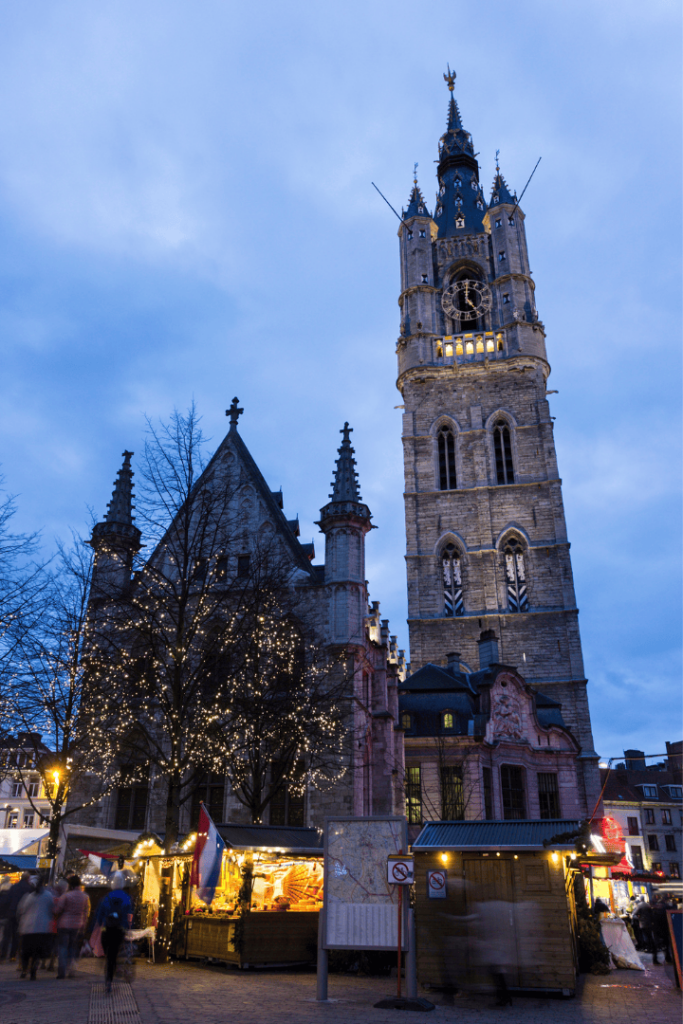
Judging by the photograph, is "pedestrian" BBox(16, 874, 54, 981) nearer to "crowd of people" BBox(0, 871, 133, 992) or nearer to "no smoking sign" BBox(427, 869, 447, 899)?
"crowd of people" BBox(0, 871, 133, 992)

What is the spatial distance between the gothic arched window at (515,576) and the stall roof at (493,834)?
39040mm

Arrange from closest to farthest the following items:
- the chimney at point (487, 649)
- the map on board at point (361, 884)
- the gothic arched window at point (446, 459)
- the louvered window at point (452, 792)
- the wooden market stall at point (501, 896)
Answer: the map on board at point (361, 884), the wooden market stall at point (501, 896), the louvered window at point (452, 792), the chimney at point (487, 649), the gothic arched window at point (446, 459)

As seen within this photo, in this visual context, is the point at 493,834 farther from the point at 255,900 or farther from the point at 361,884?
the point at 255,900

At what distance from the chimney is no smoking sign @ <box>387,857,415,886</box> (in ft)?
113

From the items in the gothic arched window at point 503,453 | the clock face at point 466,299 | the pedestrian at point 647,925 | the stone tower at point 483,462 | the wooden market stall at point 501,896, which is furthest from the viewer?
the clock face at point 466,299

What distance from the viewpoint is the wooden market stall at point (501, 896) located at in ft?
40.4

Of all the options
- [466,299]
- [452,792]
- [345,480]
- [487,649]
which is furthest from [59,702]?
[466,299]

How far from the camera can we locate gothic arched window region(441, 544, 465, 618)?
5297 cm

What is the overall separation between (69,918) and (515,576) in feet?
146

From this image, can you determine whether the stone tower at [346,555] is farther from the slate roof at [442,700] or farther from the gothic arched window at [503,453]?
the gothic arched window at [503,453]

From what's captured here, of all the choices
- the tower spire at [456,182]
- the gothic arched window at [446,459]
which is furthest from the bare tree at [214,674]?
the tower spire at [456,182]

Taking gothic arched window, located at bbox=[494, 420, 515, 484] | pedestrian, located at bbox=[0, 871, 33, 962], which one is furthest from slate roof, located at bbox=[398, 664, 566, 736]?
pedestrian, located at bbox=[0, 871, 33, 962]

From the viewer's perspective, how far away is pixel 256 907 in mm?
15016

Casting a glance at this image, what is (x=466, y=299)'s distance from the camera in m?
65.4
